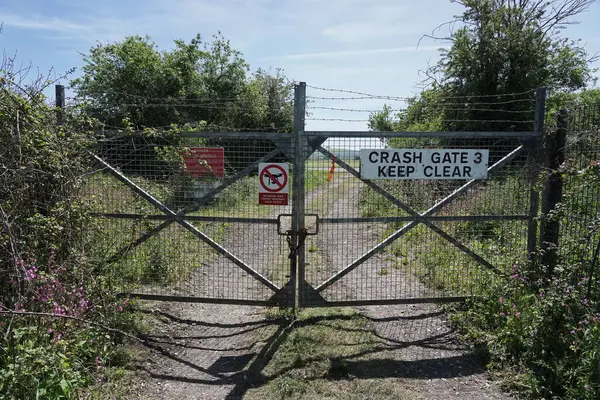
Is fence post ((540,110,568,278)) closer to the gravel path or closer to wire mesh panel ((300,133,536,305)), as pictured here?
wire mesh panel ((300,133,536,305))

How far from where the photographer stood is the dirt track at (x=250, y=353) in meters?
4.32

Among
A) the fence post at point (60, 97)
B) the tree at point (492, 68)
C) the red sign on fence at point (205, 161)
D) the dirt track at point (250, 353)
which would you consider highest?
the tree at point (492, 68)

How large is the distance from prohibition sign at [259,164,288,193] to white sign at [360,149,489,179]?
93cm

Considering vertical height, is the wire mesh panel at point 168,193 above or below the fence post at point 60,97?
below

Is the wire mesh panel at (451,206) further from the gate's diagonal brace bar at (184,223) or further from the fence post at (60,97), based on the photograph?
the fence post at (60,97)

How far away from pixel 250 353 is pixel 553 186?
162 inches

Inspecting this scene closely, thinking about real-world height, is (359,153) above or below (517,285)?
above

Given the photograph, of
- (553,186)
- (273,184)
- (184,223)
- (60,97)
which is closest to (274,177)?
Result: (273,184)

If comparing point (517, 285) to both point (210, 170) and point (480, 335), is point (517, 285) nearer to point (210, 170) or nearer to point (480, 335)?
point (480, 335)

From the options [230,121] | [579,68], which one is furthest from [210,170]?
[579,68]

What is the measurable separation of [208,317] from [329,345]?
6.19 feet

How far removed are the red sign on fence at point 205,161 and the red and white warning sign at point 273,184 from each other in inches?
20.3

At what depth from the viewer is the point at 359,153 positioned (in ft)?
Result: 17.7

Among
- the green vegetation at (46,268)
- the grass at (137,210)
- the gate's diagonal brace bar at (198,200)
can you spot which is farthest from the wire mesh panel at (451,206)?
the green vegetation at (46,268)
